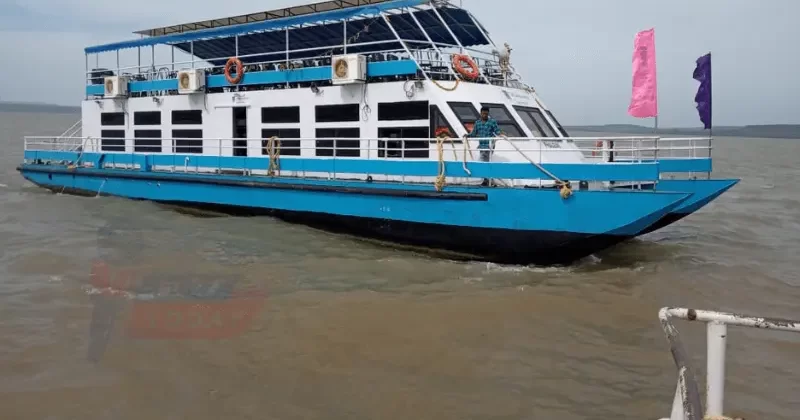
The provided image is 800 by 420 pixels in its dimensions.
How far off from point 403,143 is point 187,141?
5.88 meters

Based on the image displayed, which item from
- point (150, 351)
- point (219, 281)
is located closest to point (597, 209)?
point (219, 281)

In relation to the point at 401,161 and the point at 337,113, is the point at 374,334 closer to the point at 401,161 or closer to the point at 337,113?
the point at 401,161

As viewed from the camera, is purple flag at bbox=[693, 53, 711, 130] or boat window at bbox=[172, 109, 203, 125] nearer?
purple flag at bbox=[693, 53, 711, 130]

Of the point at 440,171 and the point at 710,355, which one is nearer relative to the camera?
the point at 710,355

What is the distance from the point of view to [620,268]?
354 inches

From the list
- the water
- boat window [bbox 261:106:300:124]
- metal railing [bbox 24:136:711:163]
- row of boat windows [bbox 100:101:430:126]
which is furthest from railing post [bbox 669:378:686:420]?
boat window [bbox 261:106:300:124]

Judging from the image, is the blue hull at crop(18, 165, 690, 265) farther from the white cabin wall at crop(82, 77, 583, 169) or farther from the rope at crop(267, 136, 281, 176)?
the white cabin wall at crop(82, 77, 583, 169)

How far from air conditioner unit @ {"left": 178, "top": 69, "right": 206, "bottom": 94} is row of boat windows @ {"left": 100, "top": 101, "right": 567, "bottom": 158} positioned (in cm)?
48

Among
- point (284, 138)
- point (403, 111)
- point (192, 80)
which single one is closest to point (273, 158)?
point (284, 138)

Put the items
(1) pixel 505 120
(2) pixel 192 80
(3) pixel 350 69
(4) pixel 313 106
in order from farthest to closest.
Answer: (2) pixel 192 80 → (4) pixel 313 106 → (3) pixel 350 69 → (1) pixel 505 120

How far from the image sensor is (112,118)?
591 inches

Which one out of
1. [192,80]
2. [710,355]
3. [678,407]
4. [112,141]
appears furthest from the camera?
[112,141]

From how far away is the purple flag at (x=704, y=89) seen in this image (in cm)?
883

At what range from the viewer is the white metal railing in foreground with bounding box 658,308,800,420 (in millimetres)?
2562
